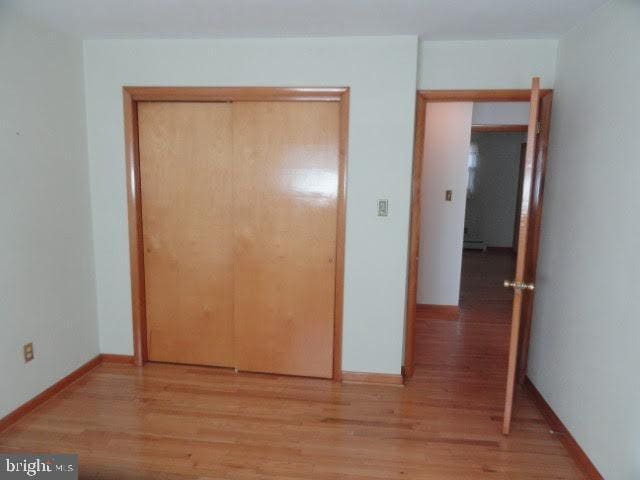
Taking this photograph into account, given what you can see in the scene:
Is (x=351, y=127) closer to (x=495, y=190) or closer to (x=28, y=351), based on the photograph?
(x=28, y=351)

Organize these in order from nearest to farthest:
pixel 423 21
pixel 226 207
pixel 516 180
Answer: pixel 423 21 < pixel 226 207 < pixel 516 180

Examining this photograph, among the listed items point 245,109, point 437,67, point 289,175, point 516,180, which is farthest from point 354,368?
point 516,180

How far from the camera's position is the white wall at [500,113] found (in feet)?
13.8

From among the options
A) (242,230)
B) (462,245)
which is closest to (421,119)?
(242,230)

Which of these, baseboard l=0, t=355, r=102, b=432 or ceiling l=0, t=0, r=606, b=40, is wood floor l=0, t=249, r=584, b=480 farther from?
→ ceiling l=0, t=0, r=606, b=40

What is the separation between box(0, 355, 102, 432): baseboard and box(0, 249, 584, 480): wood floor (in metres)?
0.04

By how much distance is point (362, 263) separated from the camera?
2.61 m

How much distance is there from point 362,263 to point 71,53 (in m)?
2.21

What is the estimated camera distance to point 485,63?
8.23 ft

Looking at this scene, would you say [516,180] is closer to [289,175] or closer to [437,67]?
[437,67]

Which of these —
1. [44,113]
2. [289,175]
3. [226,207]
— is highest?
[44,113]

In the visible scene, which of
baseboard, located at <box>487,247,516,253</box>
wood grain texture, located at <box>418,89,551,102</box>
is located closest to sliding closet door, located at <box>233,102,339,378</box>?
wood grain texture, located at <box>418,89,551,102</box>

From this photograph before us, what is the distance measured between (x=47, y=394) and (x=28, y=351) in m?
0.33

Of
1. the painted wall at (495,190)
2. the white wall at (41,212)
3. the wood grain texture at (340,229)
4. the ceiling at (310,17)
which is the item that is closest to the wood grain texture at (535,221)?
the ceiling at (310,17)
